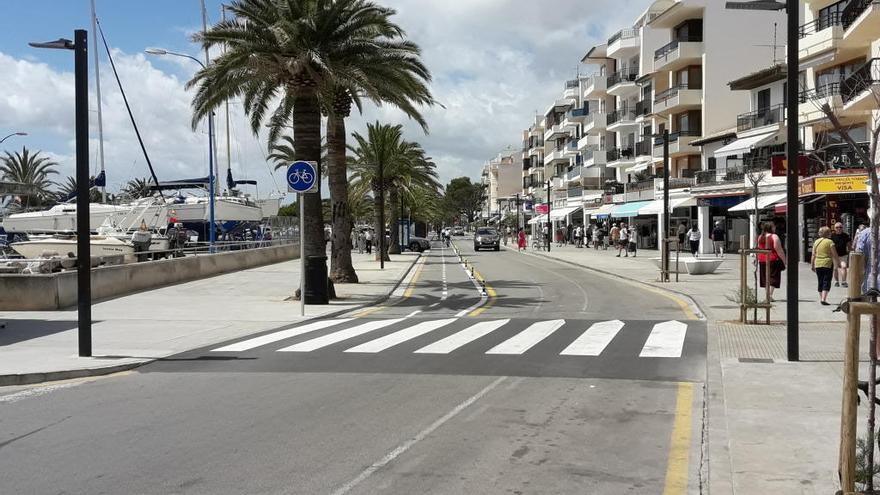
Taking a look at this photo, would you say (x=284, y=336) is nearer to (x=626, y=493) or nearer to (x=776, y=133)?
(x=626, y=493)

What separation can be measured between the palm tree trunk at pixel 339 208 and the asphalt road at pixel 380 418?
11.9 metres

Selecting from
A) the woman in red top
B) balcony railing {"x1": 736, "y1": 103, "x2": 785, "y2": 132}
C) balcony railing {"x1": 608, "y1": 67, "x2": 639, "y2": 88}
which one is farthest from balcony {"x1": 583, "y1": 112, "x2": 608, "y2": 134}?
the woman in red top

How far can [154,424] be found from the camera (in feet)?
23.3

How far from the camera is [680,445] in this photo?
20.7 ft

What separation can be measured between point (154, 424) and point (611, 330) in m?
8.46

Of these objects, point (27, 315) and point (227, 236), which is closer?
point (27, 315)

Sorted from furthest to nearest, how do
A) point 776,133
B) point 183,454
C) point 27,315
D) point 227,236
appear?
point 227,236, point 776,133, point 27,315, point 183,454

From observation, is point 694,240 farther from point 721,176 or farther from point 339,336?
point 339,336

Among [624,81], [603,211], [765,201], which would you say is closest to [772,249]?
[765,201]

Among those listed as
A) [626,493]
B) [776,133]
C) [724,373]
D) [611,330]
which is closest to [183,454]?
[626,493]

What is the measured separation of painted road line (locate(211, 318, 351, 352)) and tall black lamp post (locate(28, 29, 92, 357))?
188 cm

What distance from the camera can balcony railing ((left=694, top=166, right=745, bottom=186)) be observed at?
43281mm

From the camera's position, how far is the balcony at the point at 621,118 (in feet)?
209

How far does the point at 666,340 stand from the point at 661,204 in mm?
40295
